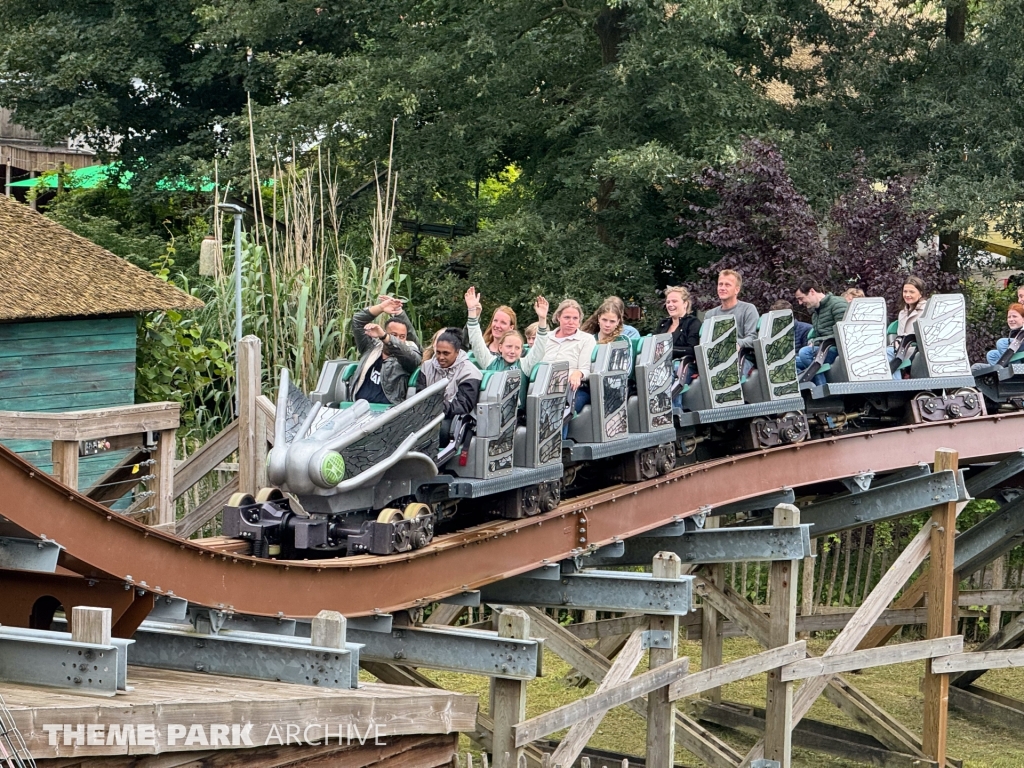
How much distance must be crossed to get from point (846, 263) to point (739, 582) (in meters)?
3.24

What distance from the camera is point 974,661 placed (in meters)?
10.2

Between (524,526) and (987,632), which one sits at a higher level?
(524,526)

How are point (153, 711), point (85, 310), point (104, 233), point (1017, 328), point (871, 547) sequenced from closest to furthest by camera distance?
1. point (153, 711)
2. point (1017, 328)
3. point (85, 310)
4. point (871, 547)
5. point (104, 233)

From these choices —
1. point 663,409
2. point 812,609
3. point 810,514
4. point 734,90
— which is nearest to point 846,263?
point 734,90

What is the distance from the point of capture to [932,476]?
1025 centimetres

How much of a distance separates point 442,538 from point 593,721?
49.3 inches

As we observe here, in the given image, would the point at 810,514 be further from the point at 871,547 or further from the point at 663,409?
the point at 871,547

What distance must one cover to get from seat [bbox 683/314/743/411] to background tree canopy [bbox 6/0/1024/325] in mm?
5871

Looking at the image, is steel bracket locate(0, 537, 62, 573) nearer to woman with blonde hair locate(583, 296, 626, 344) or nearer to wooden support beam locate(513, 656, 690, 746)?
wooden support beam locate(513, 656, 690, 746)

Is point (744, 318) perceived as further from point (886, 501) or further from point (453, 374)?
point (453, 374)

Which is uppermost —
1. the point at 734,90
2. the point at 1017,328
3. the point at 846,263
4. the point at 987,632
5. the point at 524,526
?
the point at 734,90

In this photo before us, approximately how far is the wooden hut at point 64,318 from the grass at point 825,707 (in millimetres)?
4014

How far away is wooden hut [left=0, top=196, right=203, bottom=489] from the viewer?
13.3 m

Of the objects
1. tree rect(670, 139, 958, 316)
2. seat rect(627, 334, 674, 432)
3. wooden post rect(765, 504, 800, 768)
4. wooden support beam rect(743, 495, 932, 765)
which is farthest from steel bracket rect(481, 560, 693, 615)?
tree rect(670, 139, 958, 316)
